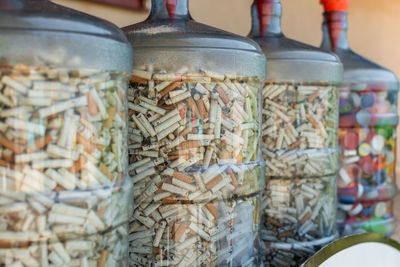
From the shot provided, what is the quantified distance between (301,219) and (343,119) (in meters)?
0.31

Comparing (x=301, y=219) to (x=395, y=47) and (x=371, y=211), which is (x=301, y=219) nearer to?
(x=371, y=211)

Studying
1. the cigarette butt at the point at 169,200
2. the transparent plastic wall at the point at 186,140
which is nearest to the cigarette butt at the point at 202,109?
the transparent plastic wall at the point at 186,140

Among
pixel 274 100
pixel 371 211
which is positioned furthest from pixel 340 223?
pixel 274 100

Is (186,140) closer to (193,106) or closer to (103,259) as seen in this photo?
(193,106)

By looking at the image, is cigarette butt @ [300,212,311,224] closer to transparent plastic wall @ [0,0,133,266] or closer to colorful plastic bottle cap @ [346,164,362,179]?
colorful plastic bottle cap @ [346,164,362,179]

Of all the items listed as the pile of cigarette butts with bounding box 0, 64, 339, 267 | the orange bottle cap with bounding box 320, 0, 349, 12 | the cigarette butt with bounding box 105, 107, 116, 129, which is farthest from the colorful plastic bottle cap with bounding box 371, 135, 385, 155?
the cigarette butt with bounding box 105, 107, 116, 129

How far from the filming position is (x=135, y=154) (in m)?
0.69

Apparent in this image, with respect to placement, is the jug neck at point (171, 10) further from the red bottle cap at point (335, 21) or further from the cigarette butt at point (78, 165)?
the red bottle cap at point (335, 21)

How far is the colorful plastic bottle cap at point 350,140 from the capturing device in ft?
3.76

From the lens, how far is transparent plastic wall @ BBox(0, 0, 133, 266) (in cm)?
49

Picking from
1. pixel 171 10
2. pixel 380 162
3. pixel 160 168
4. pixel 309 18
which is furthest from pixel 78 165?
pixel 309 18

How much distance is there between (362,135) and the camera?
1159mm

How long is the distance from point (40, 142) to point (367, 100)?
2.79 ft

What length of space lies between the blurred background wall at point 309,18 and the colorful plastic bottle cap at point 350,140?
393 mm
